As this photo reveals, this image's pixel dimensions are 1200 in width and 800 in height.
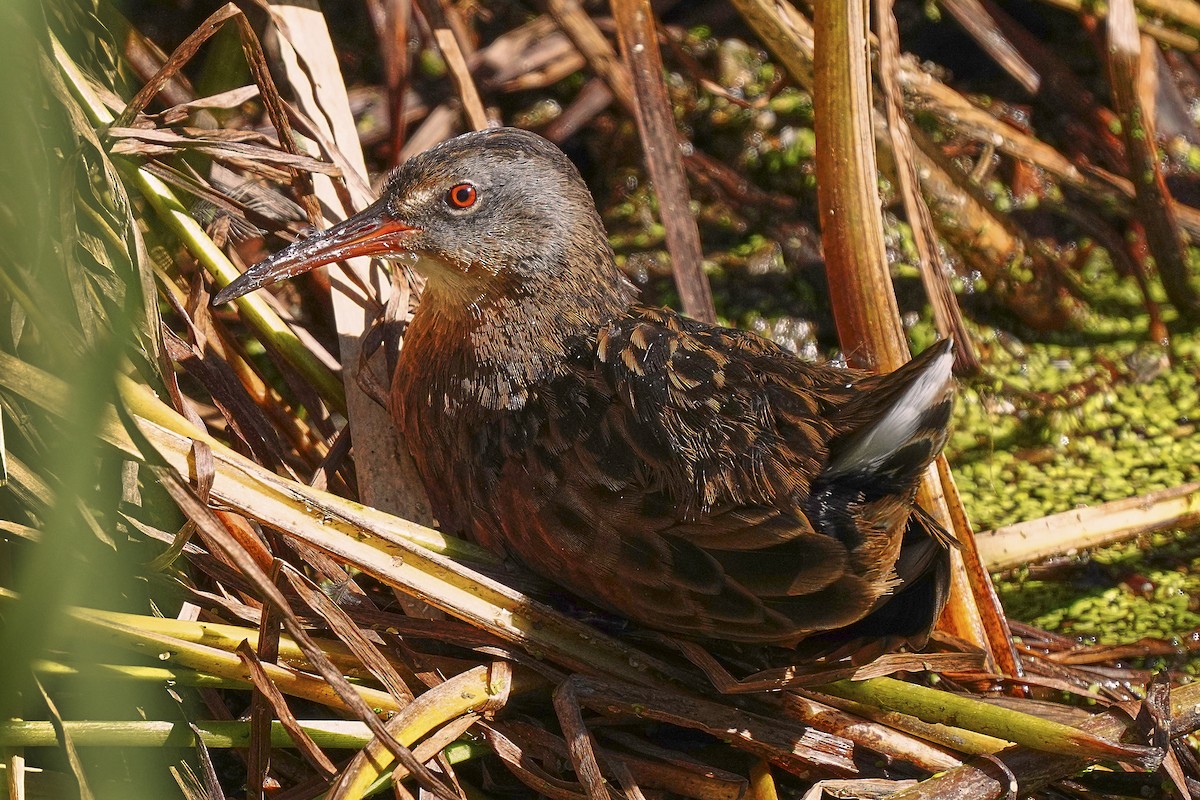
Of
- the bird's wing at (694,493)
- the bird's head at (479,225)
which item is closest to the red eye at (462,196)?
the bird's head at (479,225)

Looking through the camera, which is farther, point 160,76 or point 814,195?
point 814,195

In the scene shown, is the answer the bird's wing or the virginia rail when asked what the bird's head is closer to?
the virginia rail

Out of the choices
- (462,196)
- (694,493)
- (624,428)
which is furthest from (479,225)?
(694,493)

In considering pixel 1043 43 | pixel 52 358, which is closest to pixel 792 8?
pixel 1043 43

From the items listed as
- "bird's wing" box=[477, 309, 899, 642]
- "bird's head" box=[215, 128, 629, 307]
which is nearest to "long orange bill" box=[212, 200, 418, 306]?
"bird's head" box=[215, 128, 629, 307]

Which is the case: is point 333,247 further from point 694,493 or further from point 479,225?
point 694,493

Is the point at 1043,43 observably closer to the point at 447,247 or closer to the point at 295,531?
the point at 447,247

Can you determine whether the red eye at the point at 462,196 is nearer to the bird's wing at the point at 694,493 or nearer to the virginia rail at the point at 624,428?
the virginia rail at the point at 624,428
